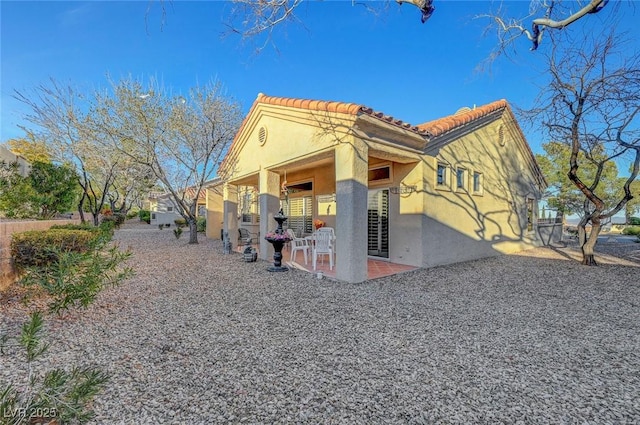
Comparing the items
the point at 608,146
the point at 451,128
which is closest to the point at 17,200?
the point at 451,128

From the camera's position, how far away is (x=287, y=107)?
8.98 m

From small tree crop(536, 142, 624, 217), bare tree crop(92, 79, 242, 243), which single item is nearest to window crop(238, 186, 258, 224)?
bare tree crop(92, 79, 242, 243)

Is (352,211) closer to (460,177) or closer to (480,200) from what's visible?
(460,177)

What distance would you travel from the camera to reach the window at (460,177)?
1047 centimetres

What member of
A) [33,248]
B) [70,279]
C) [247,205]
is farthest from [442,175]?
[247,205]

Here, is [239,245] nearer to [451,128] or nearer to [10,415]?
[451,128]

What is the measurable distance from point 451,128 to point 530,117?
3113 millimetres

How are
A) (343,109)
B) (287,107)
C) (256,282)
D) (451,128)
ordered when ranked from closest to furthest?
(343,109), (256,282), (287,107), (451,128)

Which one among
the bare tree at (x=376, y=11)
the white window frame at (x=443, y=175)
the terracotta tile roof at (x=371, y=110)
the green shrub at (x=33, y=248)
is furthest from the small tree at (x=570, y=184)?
the green shrub at (x=33, y=248)

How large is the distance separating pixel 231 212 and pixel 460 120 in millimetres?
10870

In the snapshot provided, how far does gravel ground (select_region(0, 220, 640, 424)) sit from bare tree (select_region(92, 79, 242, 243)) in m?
8.76

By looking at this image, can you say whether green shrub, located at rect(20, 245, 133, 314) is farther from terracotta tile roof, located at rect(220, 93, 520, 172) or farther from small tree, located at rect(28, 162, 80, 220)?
small tree, located at rect(28, 162, 80, 220)

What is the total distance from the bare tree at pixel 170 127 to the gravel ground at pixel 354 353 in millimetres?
8757

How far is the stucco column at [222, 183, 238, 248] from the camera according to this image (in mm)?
13771
